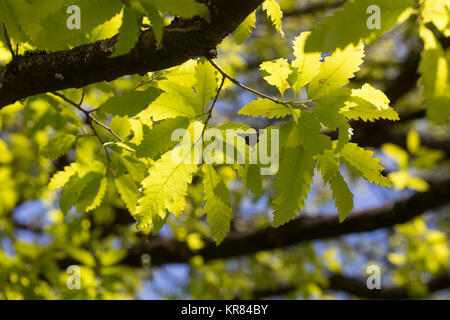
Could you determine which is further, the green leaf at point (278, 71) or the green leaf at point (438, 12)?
the green leaf at point (278, 71)

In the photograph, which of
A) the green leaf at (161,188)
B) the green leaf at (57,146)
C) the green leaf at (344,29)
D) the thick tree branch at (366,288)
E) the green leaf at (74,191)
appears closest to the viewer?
the green leaf at (344,29)

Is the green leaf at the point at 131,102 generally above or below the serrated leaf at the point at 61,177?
above

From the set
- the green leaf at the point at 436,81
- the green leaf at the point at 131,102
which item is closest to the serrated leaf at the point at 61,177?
the green leaf at the point at 131,102

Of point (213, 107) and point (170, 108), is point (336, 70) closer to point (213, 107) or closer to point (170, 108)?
point (213, 107)

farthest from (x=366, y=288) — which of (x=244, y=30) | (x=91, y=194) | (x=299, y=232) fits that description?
(x=244, y=30)

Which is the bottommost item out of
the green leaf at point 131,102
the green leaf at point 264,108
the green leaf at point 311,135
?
the green leaf at point 311,135

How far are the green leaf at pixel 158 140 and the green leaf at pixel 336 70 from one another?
40 cm

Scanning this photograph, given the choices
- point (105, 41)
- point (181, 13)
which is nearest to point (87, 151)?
point (105, 41)

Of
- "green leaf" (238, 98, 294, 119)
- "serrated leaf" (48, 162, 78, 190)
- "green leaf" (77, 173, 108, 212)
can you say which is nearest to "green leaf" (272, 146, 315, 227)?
"green leaf" (238, 98, 294, 119)

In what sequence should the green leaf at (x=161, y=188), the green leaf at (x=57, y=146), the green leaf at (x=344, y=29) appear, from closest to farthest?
the green leaf at (x=344, y=29)
the green leaf at (x=161, y=188)
the green leaf at (x=57, y=146)

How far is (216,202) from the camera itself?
1076 millimetres

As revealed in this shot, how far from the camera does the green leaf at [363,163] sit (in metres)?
1.06

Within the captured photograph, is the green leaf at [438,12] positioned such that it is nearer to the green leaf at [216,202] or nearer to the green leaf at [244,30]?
the green leaf at [244,30]
